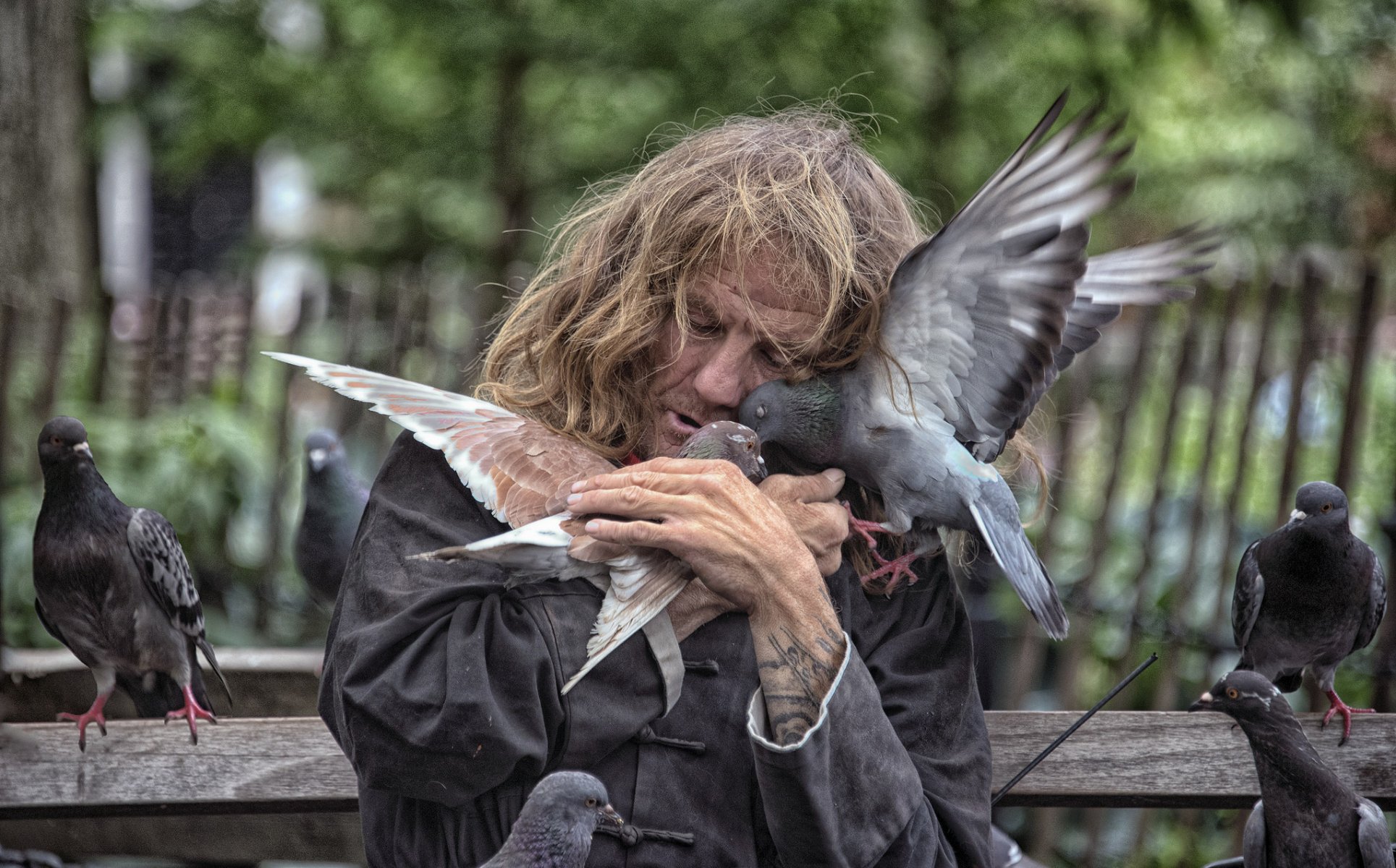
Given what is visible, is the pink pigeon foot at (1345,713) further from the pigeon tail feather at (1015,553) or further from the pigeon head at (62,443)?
the pigeon head at (62,443)

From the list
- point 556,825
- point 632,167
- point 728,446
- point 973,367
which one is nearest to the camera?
point 556,825

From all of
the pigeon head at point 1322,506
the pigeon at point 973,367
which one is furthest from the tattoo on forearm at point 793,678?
the pigeon head at point 1322,506

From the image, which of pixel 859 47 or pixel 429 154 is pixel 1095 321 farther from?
pixel 429 154

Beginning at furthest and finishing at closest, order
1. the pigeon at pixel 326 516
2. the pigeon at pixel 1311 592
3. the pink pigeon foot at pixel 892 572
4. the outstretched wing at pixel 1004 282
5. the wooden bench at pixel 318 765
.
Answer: the pigeon at pixel 326 516 < the wooden bench at pixel 318 765 < the pigeon at pixel 1311 592 < the pink pigeon foot at pixel 892 572 < the outstretched wing at pixel 1004 282

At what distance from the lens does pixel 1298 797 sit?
199cm

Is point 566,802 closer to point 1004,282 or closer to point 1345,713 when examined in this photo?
point 1004,282

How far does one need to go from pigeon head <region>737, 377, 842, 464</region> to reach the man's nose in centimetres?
3

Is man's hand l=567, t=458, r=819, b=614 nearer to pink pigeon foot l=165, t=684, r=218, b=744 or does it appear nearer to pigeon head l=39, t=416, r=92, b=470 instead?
pigeon head l=39, t=416, r=92, b=470

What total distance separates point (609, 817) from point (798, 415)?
72 cm

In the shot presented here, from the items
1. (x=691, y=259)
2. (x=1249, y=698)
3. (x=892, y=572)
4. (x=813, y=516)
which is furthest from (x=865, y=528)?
(x=1249, y=698)

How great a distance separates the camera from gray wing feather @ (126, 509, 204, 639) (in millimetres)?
2354

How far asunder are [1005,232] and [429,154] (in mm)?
6026

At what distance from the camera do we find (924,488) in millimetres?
2154

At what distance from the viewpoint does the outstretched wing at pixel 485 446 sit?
1.94m
